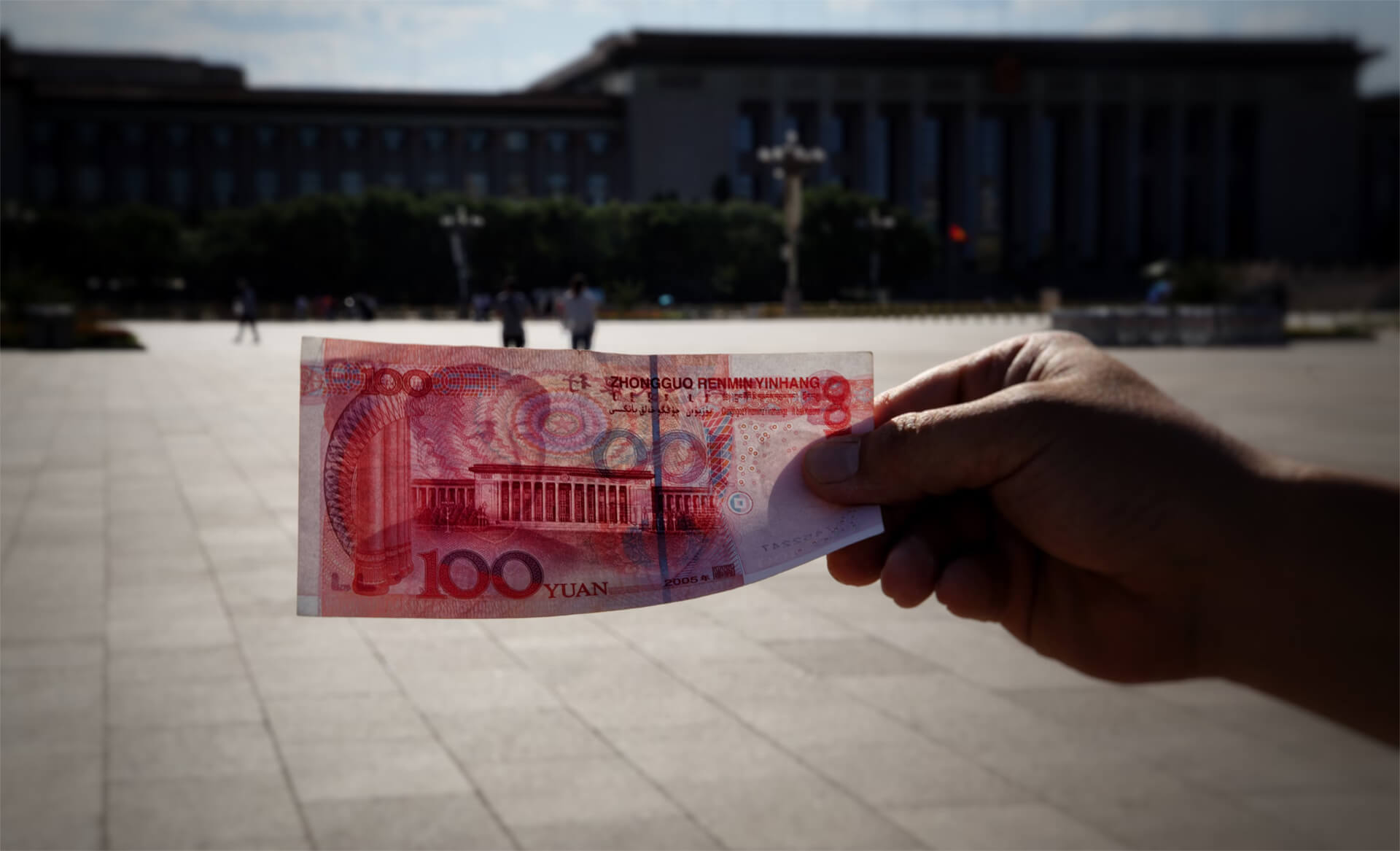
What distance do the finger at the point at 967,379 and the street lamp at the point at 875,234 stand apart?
2826 inches

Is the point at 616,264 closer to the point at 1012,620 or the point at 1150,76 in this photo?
the point at 1150,76

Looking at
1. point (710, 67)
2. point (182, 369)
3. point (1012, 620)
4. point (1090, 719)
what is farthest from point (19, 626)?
point (710, 67)

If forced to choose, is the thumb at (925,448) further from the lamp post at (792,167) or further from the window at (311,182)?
the window at (311,182)

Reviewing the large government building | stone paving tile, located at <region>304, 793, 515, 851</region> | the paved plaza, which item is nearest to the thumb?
the paved plaza

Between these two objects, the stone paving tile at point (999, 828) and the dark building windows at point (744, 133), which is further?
the dark building windows at point (744, 133)

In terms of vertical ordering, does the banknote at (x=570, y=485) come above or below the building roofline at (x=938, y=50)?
below

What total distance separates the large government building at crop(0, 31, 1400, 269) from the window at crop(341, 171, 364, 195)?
143mm

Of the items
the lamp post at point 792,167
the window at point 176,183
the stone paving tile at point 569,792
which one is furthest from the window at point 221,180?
the stone paving tile at point 569,792

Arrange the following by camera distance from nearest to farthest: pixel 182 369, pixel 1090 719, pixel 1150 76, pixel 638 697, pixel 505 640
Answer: pixel 1090 719 → pixel 638 697 → pixel 505 640 → pixel 182 369 → pixel 1150 76

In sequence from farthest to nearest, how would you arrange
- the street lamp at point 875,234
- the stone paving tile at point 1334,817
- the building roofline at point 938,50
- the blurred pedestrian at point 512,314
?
the building roofline at point 938,50 → the street lamp at point 875,234 → the blurred pedestrian at point 512,314 → the stone paving tile at point 1334,817

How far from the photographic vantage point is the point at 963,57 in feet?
286

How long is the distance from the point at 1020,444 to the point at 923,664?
4.77 meters

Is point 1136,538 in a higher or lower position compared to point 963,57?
lower

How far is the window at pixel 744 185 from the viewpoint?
279 feet
